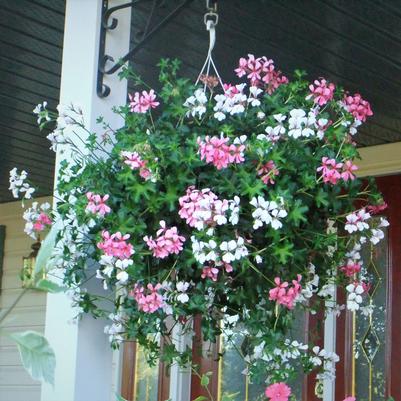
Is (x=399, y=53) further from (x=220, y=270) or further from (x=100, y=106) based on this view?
(x=220, y=270)

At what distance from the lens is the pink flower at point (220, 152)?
1.82 m

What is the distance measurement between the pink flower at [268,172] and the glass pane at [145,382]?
3.13 m

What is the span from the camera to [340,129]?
77.6 inches

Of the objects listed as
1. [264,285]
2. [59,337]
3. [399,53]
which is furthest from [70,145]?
[399,53]

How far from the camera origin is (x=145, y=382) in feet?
16.0

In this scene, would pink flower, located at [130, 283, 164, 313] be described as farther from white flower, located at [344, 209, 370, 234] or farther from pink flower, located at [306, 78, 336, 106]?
pink flower, located at [306, 78, 336, 106]

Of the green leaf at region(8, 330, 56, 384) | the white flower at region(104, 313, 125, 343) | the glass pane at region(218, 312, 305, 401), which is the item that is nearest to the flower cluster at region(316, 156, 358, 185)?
the white flower at region(104, 313, 125, 343)

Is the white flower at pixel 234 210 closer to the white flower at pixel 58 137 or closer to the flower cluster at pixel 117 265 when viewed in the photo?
the flower cluster at pixel 117 265

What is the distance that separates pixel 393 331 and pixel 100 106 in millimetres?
2301

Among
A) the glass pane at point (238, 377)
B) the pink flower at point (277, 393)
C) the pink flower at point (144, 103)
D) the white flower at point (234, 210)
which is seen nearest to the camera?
the pink flower at point (277, 393)

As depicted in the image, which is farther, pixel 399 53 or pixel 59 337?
pixel 399 53

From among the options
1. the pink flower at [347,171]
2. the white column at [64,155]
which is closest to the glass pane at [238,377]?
the white column at [64,155]

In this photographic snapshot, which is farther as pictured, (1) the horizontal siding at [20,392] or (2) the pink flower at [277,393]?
(1) the horizontal siding at [20,392]

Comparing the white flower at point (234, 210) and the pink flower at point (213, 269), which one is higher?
the white flower at point (234, 210)
